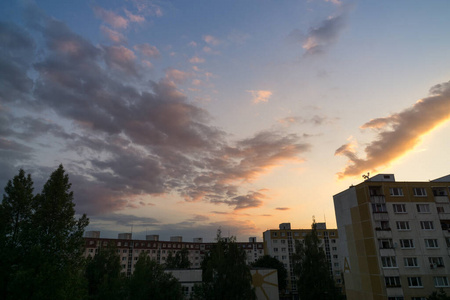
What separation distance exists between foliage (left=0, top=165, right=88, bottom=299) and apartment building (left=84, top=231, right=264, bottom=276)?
89.7m

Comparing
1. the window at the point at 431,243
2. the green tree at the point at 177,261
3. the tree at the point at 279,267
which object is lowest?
the tree at the point at 279,267

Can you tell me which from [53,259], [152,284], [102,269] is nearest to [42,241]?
[53,259]

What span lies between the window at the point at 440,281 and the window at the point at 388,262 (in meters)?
6.80

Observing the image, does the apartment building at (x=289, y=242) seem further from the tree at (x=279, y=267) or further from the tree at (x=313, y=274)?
the tree at (x=313, y=274)

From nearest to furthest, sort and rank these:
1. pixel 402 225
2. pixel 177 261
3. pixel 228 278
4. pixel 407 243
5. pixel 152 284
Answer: pixel 152 284
pixel 228 278
pixel 407 243
pixel 402 225
pixel 177 261

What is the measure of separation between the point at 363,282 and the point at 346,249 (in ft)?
23.3

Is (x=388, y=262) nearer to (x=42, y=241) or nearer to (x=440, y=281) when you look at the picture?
(x=440, y=281)

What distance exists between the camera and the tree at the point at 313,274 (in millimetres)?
51438

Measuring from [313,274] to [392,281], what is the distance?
1362 cm

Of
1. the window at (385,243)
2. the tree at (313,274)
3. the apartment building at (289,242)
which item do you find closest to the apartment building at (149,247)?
the apartment building at (289,242)

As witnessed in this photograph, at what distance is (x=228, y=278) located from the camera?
4019 cm

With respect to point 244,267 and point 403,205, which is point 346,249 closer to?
point 403,205

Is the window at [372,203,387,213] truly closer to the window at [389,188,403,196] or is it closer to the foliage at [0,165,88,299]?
the window at [389,188,403,196]

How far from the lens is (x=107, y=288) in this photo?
140 ft
